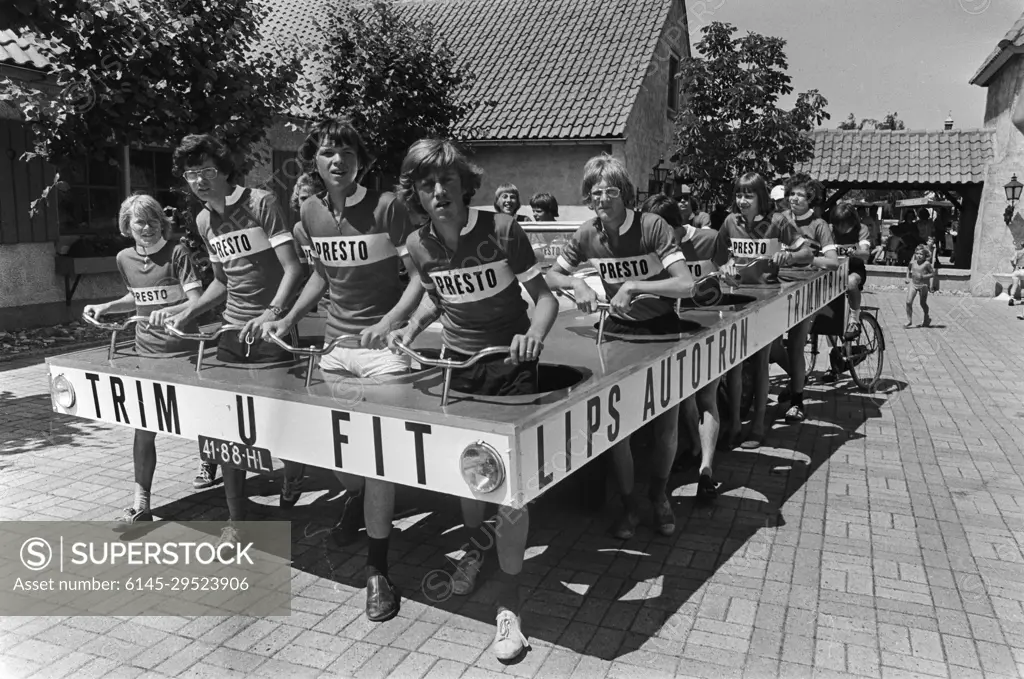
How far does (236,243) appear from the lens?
424 cm

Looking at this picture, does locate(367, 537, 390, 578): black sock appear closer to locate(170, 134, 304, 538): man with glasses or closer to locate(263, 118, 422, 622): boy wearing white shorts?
locate(263, 118, 422, 622): boy wearing white shorts

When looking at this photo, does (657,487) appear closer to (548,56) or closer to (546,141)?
(546,141)

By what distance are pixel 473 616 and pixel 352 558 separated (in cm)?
93

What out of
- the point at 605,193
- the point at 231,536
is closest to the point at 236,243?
the point at 231,536

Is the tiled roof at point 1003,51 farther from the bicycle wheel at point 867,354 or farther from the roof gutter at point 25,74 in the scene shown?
the roof gutter at point 25,74

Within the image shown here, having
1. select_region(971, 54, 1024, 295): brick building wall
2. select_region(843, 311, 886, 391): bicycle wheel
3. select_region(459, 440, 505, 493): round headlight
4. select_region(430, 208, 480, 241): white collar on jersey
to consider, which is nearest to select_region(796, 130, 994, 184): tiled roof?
select_region(971, 54, 1024, 295): brick building wall

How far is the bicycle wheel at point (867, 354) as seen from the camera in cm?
872

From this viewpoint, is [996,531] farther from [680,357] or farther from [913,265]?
[913,265]

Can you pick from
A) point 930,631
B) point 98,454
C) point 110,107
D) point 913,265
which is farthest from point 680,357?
point 913,265

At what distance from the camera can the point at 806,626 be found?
3.68 m

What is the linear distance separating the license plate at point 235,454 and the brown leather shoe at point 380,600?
79 cm

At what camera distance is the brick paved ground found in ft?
11.1

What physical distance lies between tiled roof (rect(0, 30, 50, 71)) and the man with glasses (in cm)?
824

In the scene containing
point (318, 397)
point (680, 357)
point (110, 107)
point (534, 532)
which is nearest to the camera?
point (318, 397)
